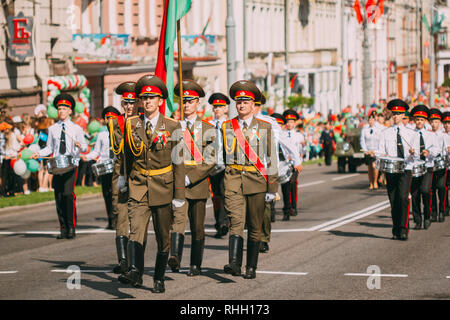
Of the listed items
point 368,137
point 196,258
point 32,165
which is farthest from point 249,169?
point 368,137

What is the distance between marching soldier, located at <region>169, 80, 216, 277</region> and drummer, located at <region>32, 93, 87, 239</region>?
12.8 feet

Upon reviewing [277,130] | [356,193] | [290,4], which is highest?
[290,4]

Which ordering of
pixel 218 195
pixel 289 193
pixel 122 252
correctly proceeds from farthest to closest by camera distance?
1. pixel 289 193
2. pixel 218 195
3. pixel 122 252

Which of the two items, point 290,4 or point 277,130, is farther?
point 290,4

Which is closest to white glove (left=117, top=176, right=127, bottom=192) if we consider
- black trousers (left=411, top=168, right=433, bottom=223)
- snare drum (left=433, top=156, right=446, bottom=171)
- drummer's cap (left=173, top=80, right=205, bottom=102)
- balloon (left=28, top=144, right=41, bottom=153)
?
drummer's cap (left=173, top=80, right=205, bottom=102)

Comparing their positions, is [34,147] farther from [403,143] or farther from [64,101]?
[403,143]

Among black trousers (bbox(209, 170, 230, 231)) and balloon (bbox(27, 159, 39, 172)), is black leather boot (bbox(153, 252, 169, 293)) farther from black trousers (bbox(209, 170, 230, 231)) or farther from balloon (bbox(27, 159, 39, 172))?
balloon (bbox(27, 159, 39, 172))

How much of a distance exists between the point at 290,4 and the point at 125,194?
5492cm

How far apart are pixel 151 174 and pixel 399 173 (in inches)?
237

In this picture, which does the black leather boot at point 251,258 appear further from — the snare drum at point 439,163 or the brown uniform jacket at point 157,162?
the snare drum at point 439,163

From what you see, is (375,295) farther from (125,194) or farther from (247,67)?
(247,67)

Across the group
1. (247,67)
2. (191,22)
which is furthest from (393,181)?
(247,67)

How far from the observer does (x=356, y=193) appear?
26.4m

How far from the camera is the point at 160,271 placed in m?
11.7
